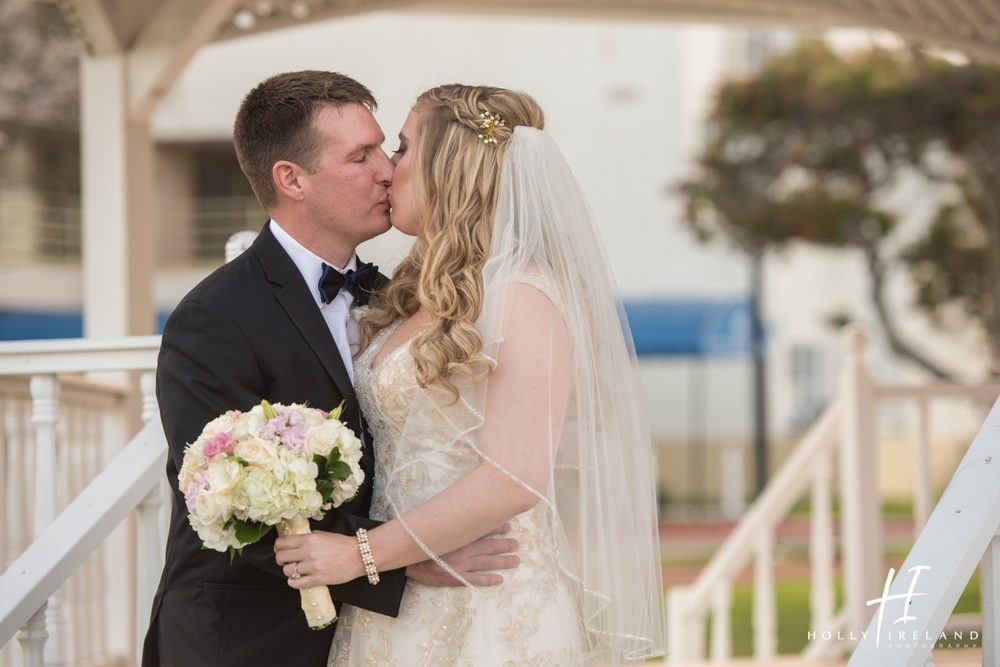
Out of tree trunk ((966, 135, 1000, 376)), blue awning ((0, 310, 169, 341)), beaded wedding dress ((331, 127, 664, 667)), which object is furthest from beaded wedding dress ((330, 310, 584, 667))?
blue awning ((0, 310, 169, 341))

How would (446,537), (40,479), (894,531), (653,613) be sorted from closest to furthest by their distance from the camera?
→ (446,537)
(653,613)
(40,479)
(894,531)

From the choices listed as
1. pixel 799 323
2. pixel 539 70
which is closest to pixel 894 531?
→ pixel 799 323

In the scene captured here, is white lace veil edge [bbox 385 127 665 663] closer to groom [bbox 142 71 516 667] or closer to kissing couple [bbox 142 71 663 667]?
kissing couple [bbox 142 71 663 667]

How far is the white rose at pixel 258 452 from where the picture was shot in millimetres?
2625

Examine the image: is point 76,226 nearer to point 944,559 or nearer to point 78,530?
point 78,530

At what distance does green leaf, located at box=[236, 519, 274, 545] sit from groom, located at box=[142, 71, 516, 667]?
177 millimetres

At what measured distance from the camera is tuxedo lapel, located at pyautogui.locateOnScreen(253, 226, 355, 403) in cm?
310

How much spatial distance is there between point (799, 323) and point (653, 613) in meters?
19.3

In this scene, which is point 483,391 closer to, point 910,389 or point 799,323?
point 910,389

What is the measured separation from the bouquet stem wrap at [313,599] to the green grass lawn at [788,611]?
7510mm

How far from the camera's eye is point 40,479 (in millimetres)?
3744

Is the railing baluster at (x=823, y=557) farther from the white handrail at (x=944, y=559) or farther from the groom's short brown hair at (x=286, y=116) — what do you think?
the groom's short brown hair at (x=286, y=116)

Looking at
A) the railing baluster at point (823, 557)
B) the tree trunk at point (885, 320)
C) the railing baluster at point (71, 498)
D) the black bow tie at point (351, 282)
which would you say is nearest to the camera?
the black bow tie at point (351, 282)

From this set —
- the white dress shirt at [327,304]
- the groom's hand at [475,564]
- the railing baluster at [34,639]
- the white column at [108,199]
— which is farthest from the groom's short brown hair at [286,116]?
the white column at [108,199]
